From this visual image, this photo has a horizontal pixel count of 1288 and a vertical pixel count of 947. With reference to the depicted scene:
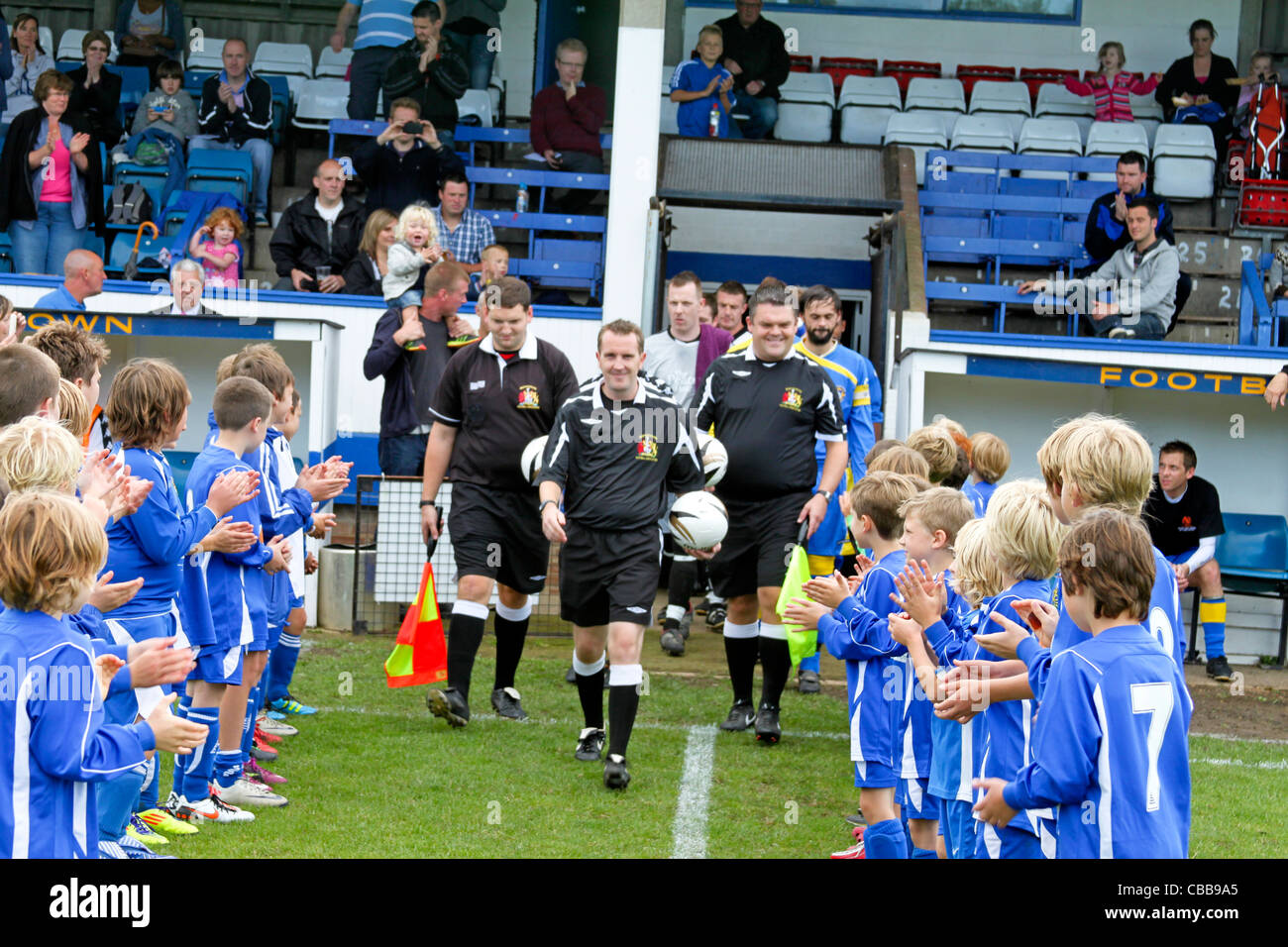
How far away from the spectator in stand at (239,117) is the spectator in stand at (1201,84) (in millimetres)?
9246

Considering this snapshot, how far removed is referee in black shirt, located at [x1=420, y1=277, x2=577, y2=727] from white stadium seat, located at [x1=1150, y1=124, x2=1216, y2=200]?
29.2 ft

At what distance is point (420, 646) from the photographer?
6707 millimetres

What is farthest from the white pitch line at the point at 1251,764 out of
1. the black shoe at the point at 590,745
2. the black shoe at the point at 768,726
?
the black shoe at the point at 590,745

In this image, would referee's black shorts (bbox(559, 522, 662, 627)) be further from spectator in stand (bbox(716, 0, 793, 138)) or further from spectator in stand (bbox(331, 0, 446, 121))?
spectator in stand (bbox(716, 0, 793, 138))

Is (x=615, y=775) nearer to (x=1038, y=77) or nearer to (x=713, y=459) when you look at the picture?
(x=713, y=459)

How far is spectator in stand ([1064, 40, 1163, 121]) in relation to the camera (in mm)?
14750

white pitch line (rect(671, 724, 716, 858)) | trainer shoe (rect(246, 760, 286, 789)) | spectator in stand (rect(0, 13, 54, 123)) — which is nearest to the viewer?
white pitch line (rect(671, 724, 716, 858))

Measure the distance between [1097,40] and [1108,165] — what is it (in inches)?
117

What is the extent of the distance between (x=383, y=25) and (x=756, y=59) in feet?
12.4

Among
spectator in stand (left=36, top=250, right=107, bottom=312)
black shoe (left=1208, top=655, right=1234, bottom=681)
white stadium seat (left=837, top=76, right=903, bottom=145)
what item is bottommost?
black shoe (left=1208, top=655, right=1234, bottom=681)

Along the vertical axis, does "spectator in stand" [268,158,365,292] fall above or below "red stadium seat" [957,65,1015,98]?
below

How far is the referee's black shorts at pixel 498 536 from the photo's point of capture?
6.66 m

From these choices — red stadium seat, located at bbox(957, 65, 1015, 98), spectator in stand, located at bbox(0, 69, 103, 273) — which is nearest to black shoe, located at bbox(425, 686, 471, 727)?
spectator in stand, located at bbox(0, 69, 103, 273)
